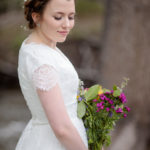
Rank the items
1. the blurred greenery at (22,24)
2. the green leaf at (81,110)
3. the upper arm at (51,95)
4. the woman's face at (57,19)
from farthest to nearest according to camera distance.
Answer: the blurred greenery at (22,24) < the green leaf at (81,110) < the woman's face at (57,19) < the upper arm at (51,95)

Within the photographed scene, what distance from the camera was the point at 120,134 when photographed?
6.49 meters

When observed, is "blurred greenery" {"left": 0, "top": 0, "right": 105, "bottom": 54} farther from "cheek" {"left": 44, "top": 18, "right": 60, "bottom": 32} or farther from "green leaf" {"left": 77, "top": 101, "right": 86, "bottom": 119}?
"cheek" {"left": 44, "top": 18, "right": 60, "bottom": 32}

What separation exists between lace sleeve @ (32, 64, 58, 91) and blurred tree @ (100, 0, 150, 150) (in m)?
4.08

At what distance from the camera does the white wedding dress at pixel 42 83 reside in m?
2.12

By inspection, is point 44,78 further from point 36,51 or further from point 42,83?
point 36,51

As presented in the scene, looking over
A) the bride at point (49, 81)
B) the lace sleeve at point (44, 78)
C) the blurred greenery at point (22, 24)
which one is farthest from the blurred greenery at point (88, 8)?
the lace sleeve at point (44, 78)

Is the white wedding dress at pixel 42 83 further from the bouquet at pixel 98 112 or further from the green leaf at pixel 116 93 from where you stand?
the green leaf at pixel 116 93

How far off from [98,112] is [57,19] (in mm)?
701

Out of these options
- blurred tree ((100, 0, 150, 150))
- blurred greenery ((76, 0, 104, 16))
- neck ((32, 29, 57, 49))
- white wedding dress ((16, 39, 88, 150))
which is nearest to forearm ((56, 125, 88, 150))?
white wedding dress ((16, 39, 88, 150))

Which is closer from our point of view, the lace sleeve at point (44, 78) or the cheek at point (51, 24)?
the lace sleeve at point (44, 78)

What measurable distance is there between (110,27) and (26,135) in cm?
419

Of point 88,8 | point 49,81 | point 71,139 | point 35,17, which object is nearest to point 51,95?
point 49,81

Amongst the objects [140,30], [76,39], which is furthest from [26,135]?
[76,39]

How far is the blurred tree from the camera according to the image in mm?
6016
